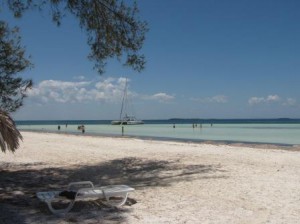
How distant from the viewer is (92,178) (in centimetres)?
1116

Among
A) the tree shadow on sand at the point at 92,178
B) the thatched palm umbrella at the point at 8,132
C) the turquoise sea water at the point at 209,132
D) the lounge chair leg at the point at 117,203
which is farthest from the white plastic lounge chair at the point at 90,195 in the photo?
the turquoise sea water at the point at 209,132

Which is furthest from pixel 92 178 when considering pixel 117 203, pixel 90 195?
pixel 90 195

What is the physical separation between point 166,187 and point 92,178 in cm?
249

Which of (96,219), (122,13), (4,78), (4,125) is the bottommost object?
(96,219)

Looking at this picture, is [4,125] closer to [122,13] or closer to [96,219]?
[96,219]

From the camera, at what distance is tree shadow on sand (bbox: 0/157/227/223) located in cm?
709

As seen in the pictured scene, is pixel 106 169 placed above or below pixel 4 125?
below

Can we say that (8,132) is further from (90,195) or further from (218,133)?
(218,133)

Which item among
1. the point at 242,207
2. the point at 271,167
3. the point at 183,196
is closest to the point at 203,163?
the point at 271,167

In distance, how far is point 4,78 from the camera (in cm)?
1112

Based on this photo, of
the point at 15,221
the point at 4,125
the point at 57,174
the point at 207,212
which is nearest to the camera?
the point at 15,221

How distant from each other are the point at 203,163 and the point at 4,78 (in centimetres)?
648

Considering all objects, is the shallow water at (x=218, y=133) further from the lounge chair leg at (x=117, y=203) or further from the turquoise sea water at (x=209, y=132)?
the lounge chair leg at (x=117, y=203)

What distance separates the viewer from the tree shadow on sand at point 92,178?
7090 mm
